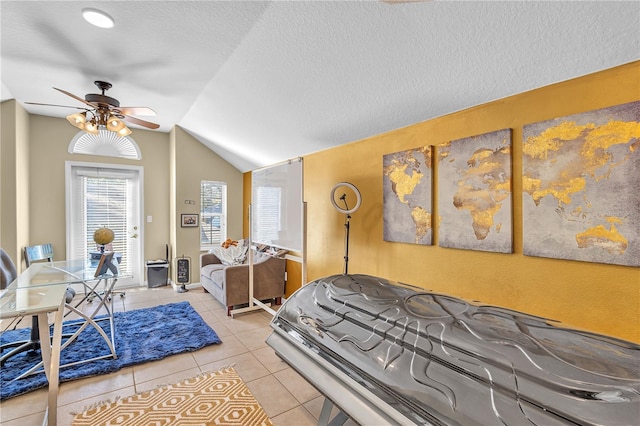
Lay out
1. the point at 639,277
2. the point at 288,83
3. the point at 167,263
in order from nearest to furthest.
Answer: the point at 639,277, the point at 288,83, the point at 167,263

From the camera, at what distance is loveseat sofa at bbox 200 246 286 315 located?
384 centimetres

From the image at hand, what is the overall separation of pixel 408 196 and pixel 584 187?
121 cm

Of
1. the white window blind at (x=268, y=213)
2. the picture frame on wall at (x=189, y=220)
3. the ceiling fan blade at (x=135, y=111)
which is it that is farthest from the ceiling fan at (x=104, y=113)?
the picture frame on wall at (x=189, y=220)

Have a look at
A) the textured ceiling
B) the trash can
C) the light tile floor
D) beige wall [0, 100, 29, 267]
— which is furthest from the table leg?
the trash can

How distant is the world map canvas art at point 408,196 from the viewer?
2.45 meters

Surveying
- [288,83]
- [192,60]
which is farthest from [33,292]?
[288,83]

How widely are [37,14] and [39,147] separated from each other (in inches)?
126

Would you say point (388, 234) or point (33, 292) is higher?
point (388, 234)

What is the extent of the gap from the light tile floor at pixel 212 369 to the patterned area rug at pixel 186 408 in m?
0.09

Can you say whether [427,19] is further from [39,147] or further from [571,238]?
[39,147]

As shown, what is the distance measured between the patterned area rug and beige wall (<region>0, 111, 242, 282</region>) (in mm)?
3150

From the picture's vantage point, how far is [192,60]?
276cm

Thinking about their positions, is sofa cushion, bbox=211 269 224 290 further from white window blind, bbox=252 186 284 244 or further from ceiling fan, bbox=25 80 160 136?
ceiling fan, bbox=25 80 160 136

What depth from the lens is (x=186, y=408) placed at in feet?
6.75
